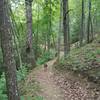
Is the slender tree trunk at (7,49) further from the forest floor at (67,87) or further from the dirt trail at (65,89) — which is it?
the dirt trail at (65,89)

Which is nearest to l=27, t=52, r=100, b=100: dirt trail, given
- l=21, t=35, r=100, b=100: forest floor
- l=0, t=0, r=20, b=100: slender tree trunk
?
l=21, t=35, r=100, b=100: forest floor

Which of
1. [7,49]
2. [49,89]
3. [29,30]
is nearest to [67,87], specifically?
[49,89]

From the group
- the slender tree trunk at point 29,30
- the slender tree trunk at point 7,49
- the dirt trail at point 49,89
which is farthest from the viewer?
the slender tree trunk at point 29,30

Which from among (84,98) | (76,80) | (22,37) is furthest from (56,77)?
(22,37)

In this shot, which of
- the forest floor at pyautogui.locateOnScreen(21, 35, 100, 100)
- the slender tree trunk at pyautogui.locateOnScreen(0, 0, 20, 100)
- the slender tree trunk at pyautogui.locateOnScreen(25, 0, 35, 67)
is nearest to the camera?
the slender tree trunk at pyautogui.locateOnScreen(0, 0, 20, 100)

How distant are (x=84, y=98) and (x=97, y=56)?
3.75 metres

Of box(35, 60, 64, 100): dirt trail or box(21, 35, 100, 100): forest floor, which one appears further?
box(35, 60, 64, 100): dirt trail

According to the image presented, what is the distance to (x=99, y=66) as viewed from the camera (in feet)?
33.4

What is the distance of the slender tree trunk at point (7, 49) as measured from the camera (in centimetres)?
552

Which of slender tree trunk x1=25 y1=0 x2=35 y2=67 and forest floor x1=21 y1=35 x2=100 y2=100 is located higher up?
slender tree trunk x1=25 y1=0 x2=35 y2=67

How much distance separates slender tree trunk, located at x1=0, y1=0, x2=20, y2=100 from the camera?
5523mm

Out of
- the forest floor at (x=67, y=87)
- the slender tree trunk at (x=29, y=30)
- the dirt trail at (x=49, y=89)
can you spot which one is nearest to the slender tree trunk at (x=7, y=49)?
the forest floor at (x=67, y=87)

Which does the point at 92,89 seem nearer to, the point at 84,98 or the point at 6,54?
the point at 84,98

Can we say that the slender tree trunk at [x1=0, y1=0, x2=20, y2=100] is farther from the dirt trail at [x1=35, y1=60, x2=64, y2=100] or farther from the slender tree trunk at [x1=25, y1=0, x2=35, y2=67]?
the slender tree trunk at [x1=25, y1=0, x2=35, y2=67]
